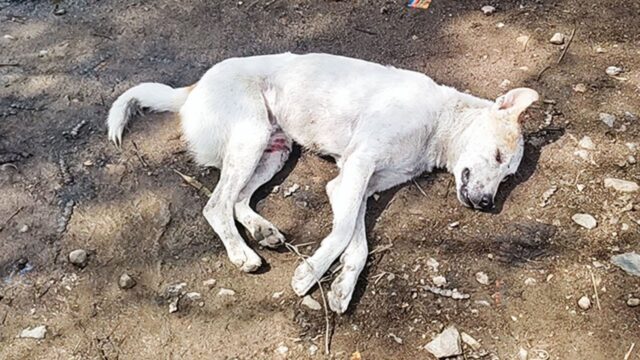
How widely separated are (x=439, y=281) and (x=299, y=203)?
952 mm

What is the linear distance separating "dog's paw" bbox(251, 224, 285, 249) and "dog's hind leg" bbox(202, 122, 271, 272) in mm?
83

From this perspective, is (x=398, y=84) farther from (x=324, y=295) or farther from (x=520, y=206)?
(x=324, y=295)

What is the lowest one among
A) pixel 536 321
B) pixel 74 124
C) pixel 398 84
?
pixel 536 321

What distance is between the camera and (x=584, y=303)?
10.0 ft

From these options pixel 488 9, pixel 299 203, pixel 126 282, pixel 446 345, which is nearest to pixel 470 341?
pixel 446 345

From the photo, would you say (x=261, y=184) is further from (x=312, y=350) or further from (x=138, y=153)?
(x=312, y=350)

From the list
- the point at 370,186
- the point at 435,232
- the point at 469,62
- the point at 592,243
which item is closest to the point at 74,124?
the point at 370,186

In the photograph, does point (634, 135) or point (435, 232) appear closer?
point (435, 232)

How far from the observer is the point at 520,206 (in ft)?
11.9

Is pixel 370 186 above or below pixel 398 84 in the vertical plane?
below

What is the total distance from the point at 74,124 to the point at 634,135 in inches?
142

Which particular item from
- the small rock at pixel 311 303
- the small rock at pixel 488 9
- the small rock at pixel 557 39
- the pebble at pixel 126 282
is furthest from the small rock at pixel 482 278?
the small rock at pixel 488 9

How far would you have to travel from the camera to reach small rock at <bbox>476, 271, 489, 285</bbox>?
10.5 ft

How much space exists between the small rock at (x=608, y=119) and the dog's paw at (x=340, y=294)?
2.13m
